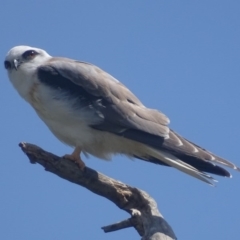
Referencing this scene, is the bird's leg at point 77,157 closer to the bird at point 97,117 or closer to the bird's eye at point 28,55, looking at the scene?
the bird at point 97,117

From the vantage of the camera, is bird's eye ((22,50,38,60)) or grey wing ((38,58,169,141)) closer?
grey wing ((38,58,169,141))

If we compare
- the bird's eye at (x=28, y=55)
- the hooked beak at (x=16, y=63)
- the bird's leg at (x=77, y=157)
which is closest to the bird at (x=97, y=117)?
the bird's leg at (x=77, y=157)

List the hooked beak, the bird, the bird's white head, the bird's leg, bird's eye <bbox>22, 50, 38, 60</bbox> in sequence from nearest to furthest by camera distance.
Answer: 1. the bird's leg
2. the bird
3. the bird's white head
4. the hooked beak
5. bird's eye <bbox>22, 50, 38, 60</bbox>

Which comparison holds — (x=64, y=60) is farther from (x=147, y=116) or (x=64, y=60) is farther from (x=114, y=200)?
(x=114, y=200)

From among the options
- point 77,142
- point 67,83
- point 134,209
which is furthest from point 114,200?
point 67,83

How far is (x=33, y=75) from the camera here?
25.7 ft

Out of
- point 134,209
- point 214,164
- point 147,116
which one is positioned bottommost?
point 134,209

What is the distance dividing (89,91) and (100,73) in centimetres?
27

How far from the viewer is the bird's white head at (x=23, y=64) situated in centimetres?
783

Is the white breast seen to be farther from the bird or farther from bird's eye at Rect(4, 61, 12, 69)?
bird's eye at Rect(4, 61, 12, 69)

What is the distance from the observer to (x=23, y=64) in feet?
26.5

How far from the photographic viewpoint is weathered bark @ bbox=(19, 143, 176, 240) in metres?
6.52

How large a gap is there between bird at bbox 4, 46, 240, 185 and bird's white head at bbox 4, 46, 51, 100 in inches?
0.5

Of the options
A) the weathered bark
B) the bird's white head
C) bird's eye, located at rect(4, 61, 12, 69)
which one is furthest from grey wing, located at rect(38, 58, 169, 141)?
the weathered bark
